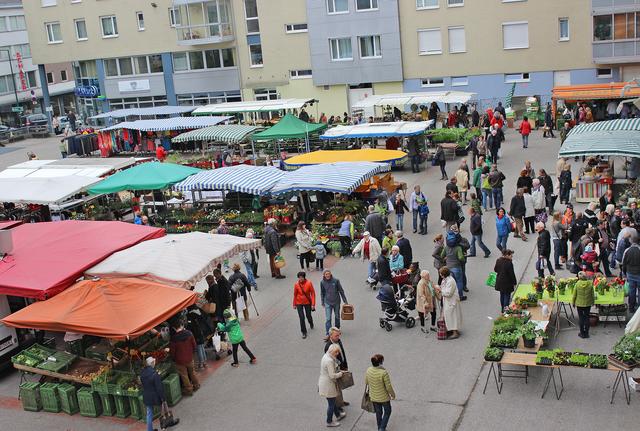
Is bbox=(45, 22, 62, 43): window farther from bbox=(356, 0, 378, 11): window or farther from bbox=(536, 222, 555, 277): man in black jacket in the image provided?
bbox=(536, 222, 555, 277): man in black jacket

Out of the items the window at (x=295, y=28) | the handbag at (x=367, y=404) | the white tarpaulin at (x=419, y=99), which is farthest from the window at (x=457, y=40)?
the handbag at (x=367, y=404)

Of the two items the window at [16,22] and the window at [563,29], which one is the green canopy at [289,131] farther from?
the window at [16,22]

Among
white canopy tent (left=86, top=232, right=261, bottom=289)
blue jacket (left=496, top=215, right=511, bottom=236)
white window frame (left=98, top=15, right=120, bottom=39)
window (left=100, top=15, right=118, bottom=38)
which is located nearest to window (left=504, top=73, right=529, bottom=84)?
blue jacket (left=496, top=215, right=511, bottom=236)

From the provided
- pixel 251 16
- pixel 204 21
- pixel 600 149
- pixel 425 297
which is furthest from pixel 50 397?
pixel 204 21

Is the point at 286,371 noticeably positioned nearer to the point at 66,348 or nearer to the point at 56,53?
the point at 66,348

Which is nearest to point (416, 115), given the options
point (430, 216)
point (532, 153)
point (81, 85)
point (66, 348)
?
point (532, 153)

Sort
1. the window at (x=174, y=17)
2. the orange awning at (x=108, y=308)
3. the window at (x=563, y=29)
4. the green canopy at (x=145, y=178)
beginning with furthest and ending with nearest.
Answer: the window at (x=174, y=17) → the window at (x=563, y=29) → the green canopy at (x=145, y=178) → the orange awning at (x=108, y=308)

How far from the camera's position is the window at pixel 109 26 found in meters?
51.9

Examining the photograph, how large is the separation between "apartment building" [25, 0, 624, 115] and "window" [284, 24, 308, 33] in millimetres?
60

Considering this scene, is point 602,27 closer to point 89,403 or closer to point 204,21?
point 204,21

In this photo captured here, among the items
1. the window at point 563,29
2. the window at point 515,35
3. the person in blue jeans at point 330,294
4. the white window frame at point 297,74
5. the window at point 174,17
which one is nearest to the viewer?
the person in blue jeans at point 330,294

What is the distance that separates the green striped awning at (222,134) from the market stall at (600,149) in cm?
1552

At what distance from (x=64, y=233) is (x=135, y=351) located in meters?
5.00

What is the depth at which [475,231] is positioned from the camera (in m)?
19.5
